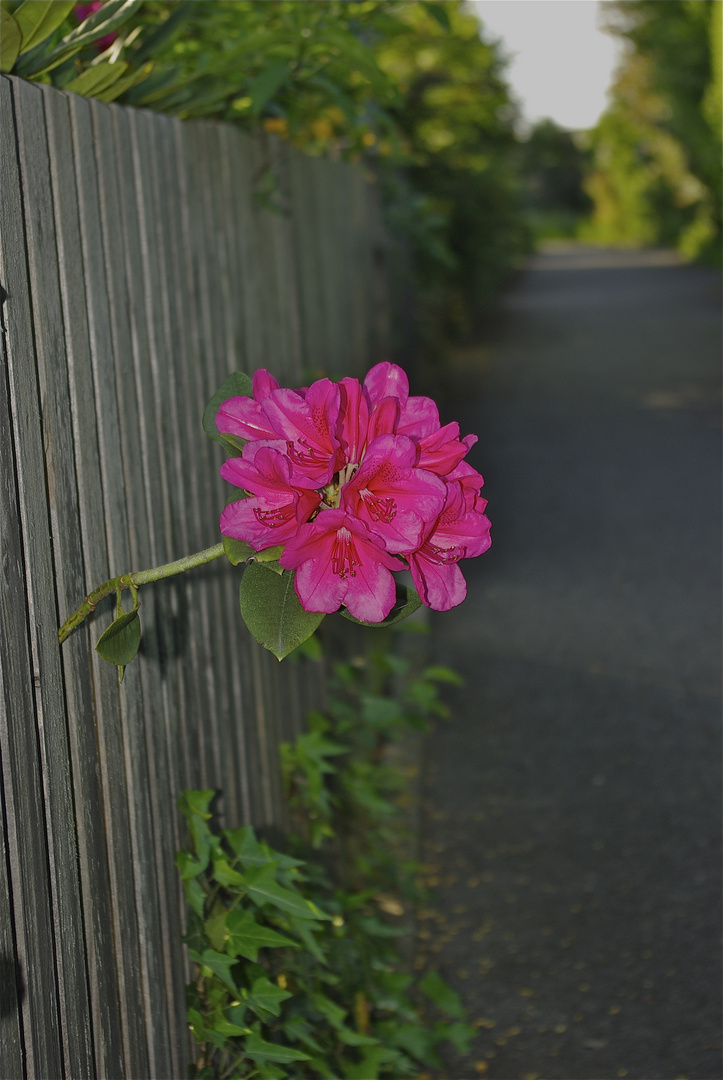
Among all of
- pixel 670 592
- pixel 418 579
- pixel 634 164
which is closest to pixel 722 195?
pixel 634 164

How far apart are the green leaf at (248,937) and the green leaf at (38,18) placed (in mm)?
1519

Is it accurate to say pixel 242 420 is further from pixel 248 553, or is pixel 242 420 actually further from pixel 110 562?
pixel 110 562

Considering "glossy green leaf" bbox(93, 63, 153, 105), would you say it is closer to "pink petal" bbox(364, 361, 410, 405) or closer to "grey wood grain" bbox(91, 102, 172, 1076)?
"grey wood grain" bbox(91, 102, 172, 1076)

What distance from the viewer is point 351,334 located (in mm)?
5277

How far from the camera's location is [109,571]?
6.36 ft

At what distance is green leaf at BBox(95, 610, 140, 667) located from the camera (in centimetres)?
147

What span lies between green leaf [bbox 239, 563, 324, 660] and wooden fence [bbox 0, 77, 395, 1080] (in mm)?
354

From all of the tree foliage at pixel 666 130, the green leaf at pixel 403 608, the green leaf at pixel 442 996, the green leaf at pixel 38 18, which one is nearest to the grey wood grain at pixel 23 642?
the green leaf at pixel 38 18

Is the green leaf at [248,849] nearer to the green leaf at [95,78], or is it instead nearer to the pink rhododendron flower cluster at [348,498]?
the pink rhododendron flower cluster at [348,498]

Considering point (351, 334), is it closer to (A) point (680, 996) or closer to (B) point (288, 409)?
(A) point (680, 996)

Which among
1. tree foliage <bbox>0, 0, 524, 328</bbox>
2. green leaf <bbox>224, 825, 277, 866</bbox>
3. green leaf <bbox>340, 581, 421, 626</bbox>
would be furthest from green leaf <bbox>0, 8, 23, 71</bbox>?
green leaf <bbox>224, 825, 277, 866</bbox>

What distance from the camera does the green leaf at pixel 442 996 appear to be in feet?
10.3

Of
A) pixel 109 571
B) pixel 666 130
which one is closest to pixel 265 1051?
pixel 109 571

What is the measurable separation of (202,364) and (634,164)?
127ft
